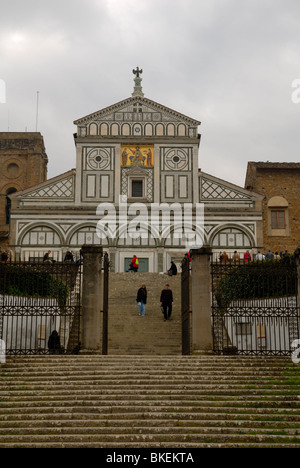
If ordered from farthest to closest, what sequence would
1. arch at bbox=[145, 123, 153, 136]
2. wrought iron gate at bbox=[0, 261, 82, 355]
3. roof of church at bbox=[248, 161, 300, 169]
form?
1. roof of church at bbox=[248, 161, 300, 169]
2. arch at bbox=[145, 123, 153, 136]
3. wrought iron gate at bbox=[0, 261, 82, 355]

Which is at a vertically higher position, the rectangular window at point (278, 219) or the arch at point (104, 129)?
the arch at point (104, 129)

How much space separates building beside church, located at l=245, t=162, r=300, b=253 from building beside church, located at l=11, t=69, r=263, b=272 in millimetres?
4094

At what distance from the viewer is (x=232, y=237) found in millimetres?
40531

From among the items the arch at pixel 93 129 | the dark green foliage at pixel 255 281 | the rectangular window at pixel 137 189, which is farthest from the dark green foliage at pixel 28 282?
the arch at pixel 93 129

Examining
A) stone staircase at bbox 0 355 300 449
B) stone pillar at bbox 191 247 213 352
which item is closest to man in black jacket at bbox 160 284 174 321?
stone pillar at bbox 191 247 213 352

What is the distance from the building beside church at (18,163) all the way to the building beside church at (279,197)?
1927cm

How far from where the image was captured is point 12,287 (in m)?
19.0

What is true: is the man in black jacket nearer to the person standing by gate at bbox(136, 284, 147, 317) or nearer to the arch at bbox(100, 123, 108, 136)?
the person standing by gate at bbox(136, 284, 147, 317)

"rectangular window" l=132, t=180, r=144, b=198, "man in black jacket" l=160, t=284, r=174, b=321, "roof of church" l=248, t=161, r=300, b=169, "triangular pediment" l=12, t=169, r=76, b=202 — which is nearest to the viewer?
"man in black jacket" l=160, t=284, r=174, b=321

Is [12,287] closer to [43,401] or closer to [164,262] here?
[43,401]

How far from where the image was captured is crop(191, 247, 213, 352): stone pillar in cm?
1727

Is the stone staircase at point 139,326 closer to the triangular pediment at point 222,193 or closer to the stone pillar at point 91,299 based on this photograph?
the stone pillar at point 91,299

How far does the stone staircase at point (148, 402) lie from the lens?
11.5 meters

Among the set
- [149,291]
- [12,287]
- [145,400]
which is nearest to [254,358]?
[145,400]
